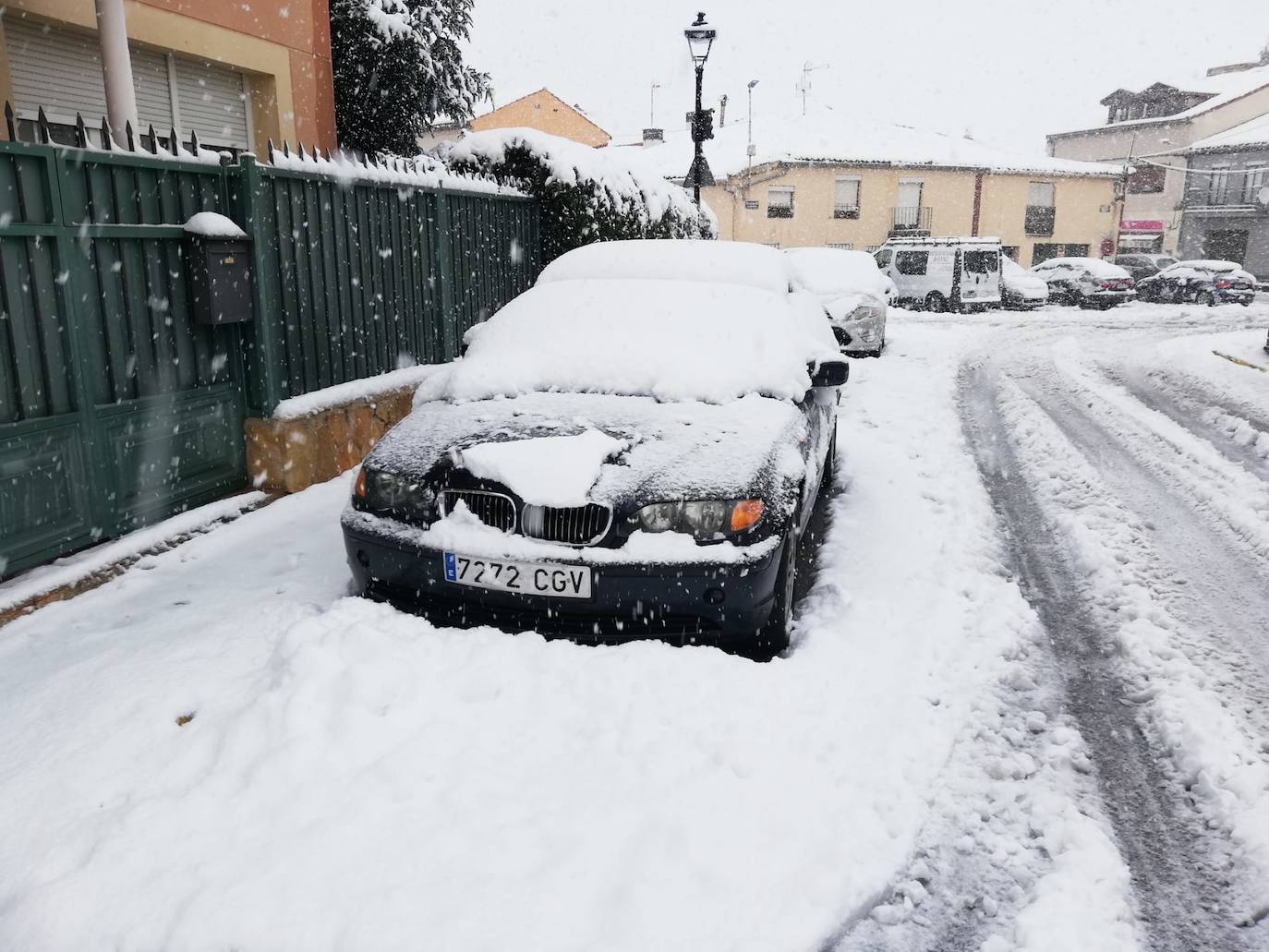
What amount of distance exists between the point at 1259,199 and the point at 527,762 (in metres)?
51.1

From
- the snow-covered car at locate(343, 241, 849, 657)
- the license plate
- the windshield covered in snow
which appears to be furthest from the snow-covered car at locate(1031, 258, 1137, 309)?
the license plate

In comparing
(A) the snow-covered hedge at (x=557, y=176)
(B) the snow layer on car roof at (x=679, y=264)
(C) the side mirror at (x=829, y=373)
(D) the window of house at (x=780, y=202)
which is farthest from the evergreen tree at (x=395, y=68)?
(D) the window of house at (x=780, y=202)

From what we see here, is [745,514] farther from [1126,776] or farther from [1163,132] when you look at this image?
[1163,132]

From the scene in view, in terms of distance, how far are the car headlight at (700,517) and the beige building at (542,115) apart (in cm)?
3861

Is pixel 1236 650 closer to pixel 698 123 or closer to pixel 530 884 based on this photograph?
pixel 530 884

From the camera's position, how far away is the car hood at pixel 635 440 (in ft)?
11.1

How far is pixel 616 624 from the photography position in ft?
11.1

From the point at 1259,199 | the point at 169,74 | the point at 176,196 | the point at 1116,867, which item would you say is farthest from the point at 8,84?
the point at 1259,199

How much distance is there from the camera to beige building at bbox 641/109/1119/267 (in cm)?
3616

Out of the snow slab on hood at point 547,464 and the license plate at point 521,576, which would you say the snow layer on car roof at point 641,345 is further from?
the license plate at point 521,576

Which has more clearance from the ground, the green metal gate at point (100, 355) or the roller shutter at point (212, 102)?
the roller shutter at point (212, 102)

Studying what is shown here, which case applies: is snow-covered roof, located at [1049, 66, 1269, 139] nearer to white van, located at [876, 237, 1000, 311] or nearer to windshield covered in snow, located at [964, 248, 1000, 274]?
white van, located at [876, 237, 1000, 311]

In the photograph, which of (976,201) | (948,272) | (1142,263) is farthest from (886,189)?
(948,272)

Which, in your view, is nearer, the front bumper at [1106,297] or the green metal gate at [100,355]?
the green metal gate at [100,355]
